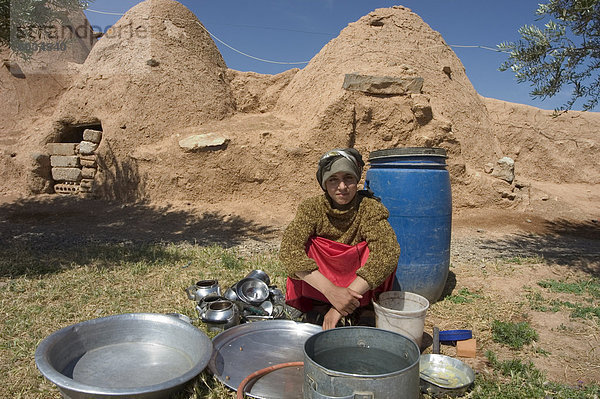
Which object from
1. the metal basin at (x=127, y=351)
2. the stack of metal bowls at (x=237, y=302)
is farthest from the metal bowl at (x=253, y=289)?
the metal basin at (x=127, y=351)

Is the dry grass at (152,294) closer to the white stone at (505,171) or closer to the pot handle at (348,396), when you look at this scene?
the pot handle at (348,396)

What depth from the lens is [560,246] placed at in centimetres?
565

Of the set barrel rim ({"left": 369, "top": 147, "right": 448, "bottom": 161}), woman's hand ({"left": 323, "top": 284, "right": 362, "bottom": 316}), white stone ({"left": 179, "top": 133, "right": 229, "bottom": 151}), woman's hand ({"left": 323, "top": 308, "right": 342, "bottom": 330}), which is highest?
white stone ({"left": 179, "top": 133, "right": 229, "bottom": 151})

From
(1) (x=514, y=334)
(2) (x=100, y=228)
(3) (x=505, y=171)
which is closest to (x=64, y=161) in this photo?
(2) (x=100, y=228)

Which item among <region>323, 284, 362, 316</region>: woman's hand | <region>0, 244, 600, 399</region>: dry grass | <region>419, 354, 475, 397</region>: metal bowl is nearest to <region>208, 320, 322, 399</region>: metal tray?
<region>0, 244, 600, 399</region>: dry grass

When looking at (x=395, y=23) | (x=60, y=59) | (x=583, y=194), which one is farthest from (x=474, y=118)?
(x=60, y=59)

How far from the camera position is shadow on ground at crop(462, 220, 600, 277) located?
4.69m

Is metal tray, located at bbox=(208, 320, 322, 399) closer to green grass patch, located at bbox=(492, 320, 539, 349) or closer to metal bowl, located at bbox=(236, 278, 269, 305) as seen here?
metal bowl, located at bbox=(236, 278, 269, 305)

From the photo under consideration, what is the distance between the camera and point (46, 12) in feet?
18.6

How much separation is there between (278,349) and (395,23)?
8575 mm

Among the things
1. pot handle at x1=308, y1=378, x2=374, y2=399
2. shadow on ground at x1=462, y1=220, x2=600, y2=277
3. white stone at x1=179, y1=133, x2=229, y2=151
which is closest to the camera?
pot handle at x1=308, y1=378, x2=374, y2=399

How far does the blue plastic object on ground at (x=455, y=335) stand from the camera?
2615 mm

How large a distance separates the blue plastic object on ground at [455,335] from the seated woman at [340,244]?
0.48m

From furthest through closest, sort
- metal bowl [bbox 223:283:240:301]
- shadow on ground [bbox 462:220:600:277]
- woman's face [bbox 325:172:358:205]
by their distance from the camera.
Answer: shadow on ground [bbox 462:220:600:277] → metal bowl [bbox 223:283:240:301] → woman's face [bbox 325:172:358:205]
